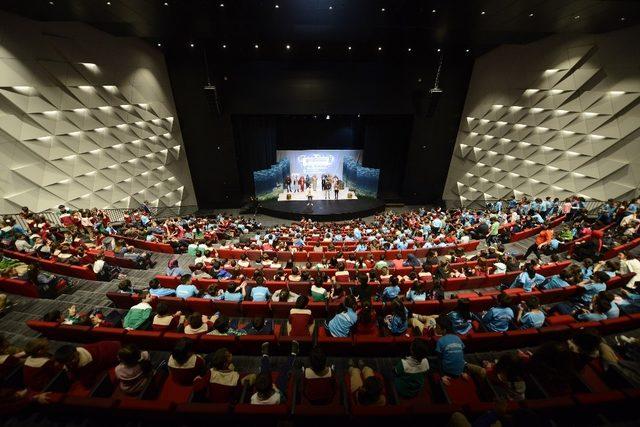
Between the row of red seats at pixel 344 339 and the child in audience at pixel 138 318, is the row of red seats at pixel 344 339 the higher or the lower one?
the lower one

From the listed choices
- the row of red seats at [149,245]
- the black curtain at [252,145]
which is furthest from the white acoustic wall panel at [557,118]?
the row of red seats at [149,245]

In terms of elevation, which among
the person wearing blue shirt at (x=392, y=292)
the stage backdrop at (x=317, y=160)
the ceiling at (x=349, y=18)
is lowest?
the person wearing blue shirt at (x=392, y=292)

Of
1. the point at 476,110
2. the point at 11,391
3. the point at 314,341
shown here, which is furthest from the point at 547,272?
the point at 476,110

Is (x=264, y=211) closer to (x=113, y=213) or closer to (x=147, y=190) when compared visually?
(x=147, y=190)

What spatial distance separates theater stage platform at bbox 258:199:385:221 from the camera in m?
16.8

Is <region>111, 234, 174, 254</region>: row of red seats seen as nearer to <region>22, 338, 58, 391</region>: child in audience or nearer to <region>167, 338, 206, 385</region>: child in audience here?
<region>22, 338, 58, 391</region>: child in audience

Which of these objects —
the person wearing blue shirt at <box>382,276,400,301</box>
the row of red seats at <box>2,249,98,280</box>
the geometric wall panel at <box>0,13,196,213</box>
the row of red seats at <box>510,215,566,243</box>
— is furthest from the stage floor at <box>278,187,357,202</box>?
the person wearing blue shirt at <box>382,276,400,301</box>

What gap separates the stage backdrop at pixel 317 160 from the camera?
19.7 metres

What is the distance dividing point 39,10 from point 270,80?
29.4 feet

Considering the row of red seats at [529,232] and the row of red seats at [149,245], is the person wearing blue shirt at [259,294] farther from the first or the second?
the row of red seats at [529,232]

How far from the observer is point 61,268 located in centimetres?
701

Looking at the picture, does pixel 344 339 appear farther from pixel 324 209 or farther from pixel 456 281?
pixel 324 209

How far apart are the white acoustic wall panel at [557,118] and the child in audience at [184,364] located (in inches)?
556

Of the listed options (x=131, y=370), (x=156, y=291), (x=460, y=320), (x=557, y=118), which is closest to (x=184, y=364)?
(x=131, y=370)
